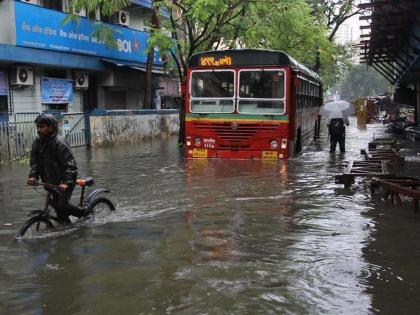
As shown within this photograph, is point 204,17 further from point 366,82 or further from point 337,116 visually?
point 366,82

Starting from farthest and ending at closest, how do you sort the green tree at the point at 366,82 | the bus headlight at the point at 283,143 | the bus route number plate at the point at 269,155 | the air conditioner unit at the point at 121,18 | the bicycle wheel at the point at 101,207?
the green tree at the point at 366,82, the air conditioner unit at the point at 121,18, the bus route number plate at the point at 269,155, the bus headlight at the point at 283,143, the bicycle wheel at the point at 101,207

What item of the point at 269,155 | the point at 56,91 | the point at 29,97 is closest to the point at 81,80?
the point at 56,91

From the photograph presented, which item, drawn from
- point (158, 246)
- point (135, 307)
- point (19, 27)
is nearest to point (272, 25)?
point (19, 27)

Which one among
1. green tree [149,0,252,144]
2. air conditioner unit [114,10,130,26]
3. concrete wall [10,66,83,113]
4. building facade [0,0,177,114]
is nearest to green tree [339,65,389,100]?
building facade [0,0,177,114]

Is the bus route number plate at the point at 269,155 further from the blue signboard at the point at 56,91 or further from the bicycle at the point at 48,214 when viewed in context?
the blue signboard at the point at 56,91

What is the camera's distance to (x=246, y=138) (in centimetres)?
1357

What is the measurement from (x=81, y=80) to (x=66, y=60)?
6.21 feet

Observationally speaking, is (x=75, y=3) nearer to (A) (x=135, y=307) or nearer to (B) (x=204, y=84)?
(B) (x=204, y=84)

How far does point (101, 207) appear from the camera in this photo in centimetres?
807

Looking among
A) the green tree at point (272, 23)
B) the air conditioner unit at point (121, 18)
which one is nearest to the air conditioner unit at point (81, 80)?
the air conditioner unit at point (121, 18)

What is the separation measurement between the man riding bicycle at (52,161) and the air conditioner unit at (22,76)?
533 inches

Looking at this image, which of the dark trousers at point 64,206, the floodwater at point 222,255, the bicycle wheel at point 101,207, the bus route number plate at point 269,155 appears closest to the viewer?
the floodwater at point 222,255

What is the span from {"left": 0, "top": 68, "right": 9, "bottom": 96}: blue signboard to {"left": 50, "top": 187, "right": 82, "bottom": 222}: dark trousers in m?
13.4

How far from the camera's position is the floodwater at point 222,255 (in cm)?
469
